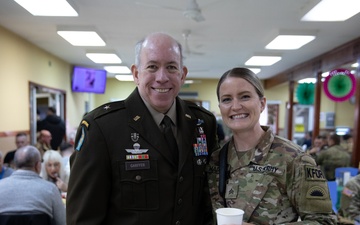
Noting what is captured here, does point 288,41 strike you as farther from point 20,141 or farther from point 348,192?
point 20,141

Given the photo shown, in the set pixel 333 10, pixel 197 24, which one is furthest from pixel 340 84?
pixel 197 24

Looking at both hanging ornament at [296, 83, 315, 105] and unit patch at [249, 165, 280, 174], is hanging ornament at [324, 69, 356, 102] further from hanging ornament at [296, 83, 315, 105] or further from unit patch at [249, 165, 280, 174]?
unit patch at [249, 165, 280, 174]

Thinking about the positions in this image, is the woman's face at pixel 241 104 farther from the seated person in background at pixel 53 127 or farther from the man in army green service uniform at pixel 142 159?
the seated person in background at pixel 53 127

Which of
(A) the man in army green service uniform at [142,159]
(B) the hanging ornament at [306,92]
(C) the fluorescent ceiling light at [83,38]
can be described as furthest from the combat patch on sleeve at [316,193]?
(B) the hanging ornament at [306,92]

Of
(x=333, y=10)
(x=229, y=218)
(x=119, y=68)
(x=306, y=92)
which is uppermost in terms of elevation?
(x=333, y=10)

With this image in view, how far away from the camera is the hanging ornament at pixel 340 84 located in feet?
18.3

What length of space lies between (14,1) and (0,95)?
1681mm

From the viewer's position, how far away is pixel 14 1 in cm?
370

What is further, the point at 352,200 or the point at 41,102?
the point at 41,102

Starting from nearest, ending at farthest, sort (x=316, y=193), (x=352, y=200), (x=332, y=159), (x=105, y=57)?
1. (x=316, y=193)
2. (x=352, y=200)
3. (x=332, y=159)
4. (x=105, y=57)

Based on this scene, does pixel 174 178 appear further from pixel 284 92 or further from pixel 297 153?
pixel 284 92

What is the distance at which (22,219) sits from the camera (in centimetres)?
217

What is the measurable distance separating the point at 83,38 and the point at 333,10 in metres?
4.03

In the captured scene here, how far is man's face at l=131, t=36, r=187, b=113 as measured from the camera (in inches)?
52.7
